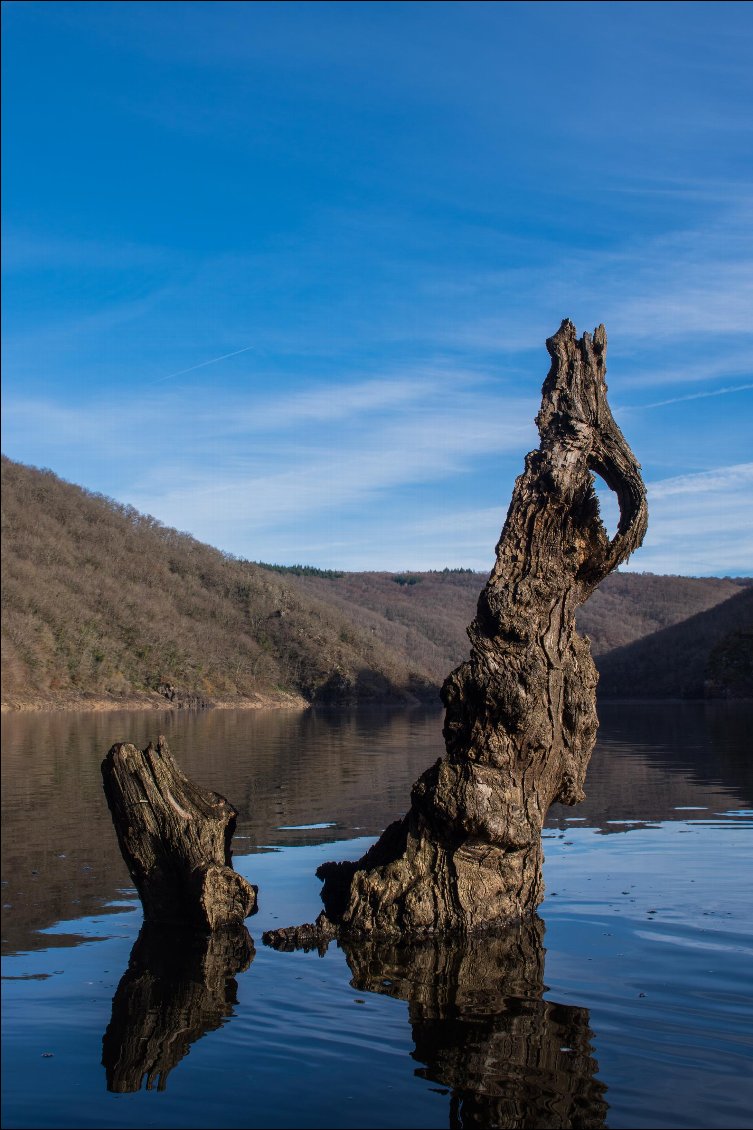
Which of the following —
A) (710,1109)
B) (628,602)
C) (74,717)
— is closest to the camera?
(710,1109)

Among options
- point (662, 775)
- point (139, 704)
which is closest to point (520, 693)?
point (662, 775)

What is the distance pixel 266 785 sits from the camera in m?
22.3

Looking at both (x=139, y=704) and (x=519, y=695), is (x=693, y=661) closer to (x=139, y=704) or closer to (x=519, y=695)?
(x=139, y=704)

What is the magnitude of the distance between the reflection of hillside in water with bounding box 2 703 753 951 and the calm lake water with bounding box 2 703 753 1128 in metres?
0.12

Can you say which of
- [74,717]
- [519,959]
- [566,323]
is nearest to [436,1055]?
[519,959]

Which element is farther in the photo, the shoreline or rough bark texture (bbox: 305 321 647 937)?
the shoreline

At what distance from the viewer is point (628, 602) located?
173m

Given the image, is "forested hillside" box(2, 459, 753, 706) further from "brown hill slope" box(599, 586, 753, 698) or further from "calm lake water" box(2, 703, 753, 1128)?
"calm lake water" box(2, 703, 753, 1128)

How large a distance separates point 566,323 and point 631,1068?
6.35 meters

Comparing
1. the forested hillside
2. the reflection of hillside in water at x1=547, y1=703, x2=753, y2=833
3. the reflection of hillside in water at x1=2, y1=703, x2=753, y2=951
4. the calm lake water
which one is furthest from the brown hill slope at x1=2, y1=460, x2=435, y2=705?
the calm lake water

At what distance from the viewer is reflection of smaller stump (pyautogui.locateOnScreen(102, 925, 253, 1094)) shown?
641 cm

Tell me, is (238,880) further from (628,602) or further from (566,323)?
(628,602)

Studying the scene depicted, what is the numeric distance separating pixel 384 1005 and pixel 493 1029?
924mm

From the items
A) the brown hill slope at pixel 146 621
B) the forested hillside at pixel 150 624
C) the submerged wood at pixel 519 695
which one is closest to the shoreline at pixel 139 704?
the forested hillside at pixel 150 624
